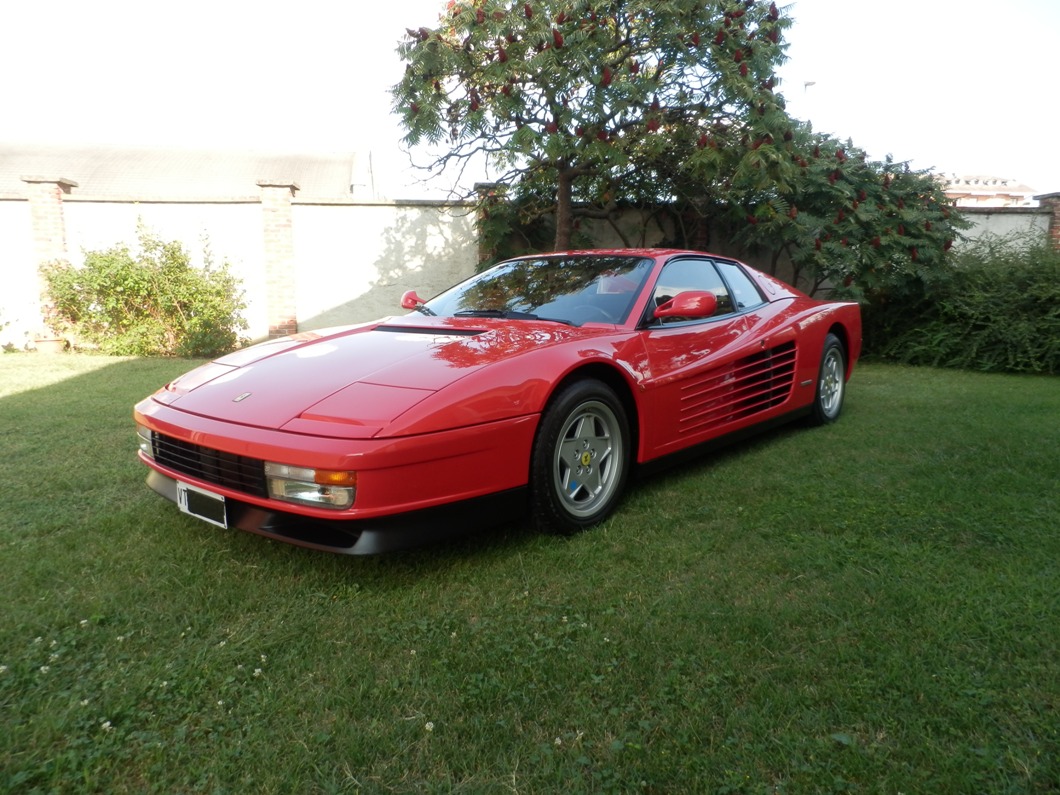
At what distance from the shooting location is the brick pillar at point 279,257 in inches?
381

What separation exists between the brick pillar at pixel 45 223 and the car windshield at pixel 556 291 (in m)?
8.12

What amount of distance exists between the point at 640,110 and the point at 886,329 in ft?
13.2

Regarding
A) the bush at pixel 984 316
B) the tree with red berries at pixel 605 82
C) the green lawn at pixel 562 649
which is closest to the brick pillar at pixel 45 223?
the tree with red berries at pixel 605 82

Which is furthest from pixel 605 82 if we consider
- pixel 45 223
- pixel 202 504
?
pixel 45 223

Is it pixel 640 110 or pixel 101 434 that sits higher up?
pixel 640 110

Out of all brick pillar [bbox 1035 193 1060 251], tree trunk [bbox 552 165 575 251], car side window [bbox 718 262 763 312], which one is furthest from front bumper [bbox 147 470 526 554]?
brick pillar [bbox 1035 193 1060 251]

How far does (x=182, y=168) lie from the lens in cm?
3231

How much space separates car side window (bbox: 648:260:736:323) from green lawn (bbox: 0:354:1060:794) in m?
0.97

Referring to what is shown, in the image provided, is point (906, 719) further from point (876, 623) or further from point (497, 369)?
point (497, 369)

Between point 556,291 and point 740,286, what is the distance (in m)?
1.28

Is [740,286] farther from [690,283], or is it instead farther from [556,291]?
[556,291]

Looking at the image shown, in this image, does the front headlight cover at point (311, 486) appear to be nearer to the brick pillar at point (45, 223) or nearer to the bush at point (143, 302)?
the bush at point (143, 302)

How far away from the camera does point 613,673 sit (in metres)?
1.93

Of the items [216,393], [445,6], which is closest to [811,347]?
[216,393]
